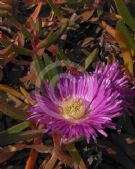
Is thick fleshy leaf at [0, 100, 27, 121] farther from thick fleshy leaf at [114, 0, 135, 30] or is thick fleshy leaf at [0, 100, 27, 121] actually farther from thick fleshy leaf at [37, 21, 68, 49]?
thick fleshy leaf at [114, 0, 135, 30]

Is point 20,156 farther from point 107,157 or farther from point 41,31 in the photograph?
point 41,31

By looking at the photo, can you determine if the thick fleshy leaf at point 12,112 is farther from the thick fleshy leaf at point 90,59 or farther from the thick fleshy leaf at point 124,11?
the thick fleshy leaf at point 124,11

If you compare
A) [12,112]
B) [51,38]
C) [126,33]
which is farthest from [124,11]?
[12,112]

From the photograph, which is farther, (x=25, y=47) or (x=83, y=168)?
(x=25, y=47)

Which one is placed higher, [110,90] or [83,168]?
[110,90]

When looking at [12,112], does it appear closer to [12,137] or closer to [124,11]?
[12,137]

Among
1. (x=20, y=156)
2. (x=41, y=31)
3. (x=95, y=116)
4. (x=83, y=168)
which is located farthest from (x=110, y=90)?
(x=41, y=31)

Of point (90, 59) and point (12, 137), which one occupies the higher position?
point (90, 59)

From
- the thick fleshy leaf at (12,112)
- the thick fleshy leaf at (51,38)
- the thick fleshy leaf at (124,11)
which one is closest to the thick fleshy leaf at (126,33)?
the thick fleshy leaf at (124,11)
